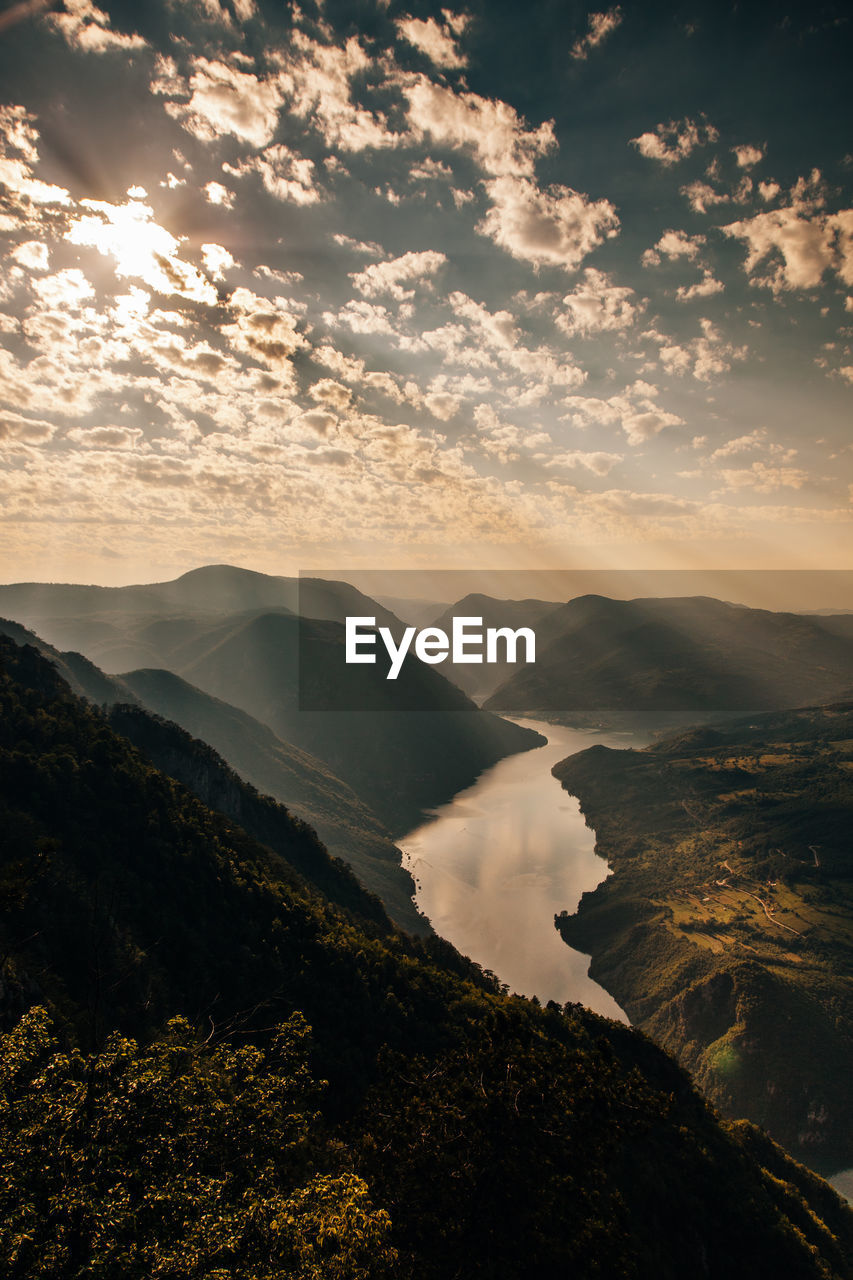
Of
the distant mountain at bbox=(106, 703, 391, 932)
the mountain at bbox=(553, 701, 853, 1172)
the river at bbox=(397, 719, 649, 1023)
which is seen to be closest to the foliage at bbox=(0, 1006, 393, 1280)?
the distant mountain at bbox=(106, 703, 391, 932)

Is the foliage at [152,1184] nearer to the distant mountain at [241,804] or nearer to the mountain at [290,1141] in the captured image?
the mountain at [290,1141]

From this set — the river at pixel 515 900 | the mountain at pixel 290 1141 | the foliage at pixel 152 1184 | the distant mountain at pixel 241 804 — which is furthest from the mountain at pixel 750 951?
the foliage at pixel 152 1184

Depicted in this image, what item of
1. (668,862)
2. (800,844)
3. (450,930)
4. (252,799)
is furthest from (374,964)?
(800,844)

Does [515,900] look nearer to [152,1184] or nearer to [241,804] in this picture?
[241,804]

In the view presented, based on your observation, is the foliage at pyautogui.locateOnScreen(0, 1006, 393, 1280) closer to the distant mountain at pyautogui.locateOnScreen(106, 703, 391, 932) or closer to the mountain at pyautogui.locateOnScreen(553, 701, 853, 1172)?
the distant mountain at pyautogui.locateOnScreen(106, 703, 391, 932)

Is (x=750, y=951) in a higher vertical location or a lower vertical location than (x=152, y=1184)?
lower

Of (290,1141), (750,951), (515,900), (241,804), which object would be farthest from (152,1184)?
(515,900)
